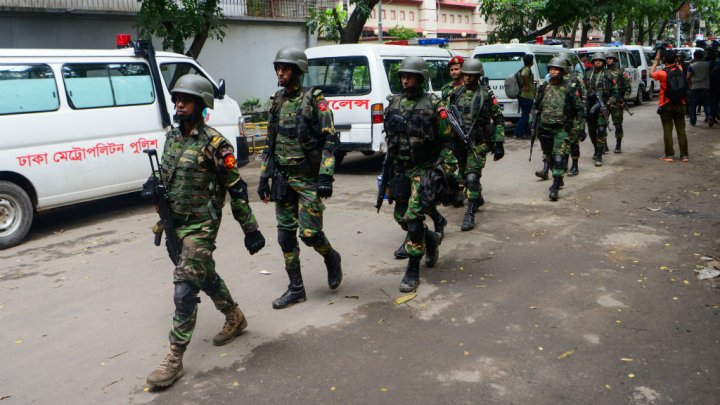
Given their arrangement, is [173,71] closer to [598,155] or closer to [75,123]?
[75,123]

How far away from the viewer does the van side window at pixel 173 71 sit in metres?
8.41

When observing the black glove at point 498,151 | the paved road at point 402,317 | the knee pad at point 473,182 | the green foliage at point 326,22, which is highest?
the green foliage at point 326,22

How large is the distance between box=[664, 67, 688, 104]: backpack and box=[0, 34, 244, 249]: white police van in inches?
287

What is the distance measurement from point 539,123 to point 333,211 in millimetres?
2887

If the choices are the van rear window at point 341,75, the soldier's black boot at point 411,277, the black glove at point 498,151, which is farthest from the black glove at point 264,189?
the van rear window at point 341,75

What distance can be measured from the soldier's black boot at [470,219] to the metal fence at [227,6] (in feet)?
29.4

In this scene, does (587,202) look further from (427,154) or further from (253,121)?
(253,121)

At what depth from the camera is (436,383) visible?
3.61 meters

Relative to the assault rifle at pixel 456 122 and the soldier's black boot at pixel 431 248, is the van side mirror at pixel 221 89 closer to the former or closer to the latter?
the assault rifle at pixel 456 122

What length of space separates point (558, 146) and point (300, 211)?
15.1 ft

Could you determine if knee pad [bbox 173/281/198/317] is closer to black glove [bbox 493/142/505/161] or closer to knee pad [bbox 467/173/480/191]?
knee pad [bbox 467/173/480/191]

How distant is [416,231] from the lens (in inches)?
199

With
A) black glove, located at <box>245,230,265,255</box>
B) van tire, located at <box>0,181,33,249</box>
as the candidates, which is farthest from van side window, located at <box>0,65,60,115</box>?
black glove, located at <box>245,230,265,255</box>

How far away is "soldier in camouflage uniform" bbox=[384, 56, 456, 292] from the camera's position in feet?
16.5
